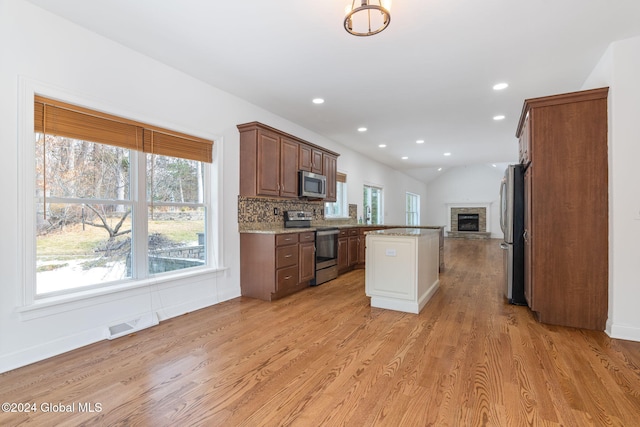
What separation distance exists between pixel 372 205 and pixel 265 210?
5.10m

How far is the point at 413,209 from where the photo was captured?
Answer: 13781mm

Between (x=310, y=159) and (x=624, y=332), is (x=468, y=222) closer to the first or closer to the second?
(x=310, y=159)

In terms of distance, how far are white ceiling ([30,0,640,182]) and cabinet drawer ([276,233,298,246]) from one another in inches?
73.6

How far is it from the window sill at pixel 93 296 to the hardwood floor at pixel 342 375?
1.18 feet

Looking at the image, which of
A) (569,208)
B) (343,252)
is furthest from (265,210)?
(569,208)

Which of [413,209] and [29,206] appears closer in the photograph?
[29,206]

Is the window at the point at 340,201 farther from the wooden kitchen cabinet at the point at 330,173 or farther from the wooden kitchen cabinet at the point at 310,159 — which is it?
the wooden kitchen cabinet at the point at 310,159

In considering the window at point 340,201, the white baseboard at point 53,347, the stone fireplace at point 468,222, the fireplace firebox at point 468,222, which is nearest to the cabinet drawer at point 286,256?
the white baseboard at point 53,347

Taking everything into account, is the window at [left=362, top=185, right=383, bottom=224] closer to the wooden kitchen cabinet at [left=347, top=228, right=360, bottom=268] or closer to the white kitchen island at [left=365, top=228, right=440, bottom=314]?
the wooden kitchen cabinet at [left=347, top=228, right=360, bottom=268]

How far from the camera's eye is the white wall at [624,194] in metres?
2.70

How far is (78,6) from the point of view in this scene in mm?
2361

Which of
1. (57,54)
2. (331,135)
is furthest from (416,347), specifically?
(331,135)

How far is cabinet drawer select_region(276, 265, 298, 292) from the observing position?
13.0 feet

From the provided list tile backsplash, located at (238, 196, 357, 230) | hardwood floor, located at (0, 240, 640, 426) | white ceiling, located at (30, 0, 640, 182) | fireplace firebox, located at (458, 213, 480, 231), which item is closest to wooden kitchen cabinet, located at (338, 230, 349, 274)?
tile backsplash, located at (238, 196, 357, 230)
